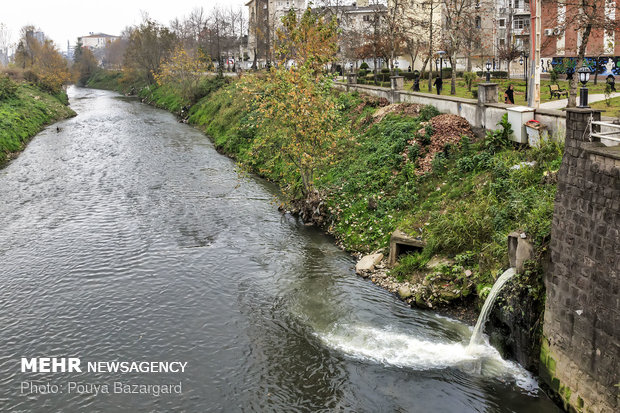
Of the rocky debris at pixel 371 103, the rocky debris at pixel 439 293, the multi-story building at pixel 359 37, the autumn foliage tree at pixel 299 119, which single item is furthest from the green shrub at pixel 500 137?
the multi-story building at pixel 359 37

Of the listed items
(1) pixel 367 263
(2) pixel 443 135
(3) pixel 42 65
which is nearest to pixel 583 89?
Answer: (1) pixel 367 263

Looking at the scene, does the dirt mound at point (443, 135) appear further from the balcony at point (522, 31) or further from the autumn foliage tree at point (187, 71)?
the autumn foliage tree at point (187, 71)

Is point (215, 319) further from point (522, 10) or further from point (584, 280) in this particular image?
point (522, 10)

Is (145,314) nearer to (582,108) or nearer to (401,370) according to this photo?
(401,370)

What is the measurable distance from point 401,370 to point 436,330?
2351mm

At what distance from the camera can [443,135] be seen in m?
25.6

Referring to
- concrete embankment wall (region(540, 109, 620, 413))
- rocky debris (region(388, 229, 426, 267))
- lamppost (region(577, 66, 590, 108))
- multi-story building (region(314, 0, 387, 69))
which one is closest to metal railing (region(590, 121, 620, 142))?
concrete embankment wall (region(540, 109, 620, 413))

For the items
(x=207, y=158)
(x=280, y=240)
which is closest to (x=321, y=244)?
(x=280, y=240)

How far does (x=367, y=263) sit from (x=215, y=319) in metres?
6.43

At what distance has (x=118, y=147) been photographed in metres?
45.7

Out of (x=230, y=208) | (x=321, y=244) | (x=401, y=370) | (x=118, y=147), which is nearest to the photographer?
(x=401, y=370)

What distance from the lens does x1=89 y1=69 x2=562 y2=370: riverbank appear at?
15377mm

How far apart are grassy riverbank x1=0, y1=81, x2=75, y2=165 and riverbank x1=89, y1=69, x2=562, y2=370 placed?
2685cm

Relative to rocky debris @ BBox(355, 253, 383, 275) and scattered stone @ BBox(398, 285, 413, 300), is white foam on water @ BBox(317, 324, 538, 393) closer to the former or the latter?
scattered stone @ BBox(398, 285, 413, 300)
